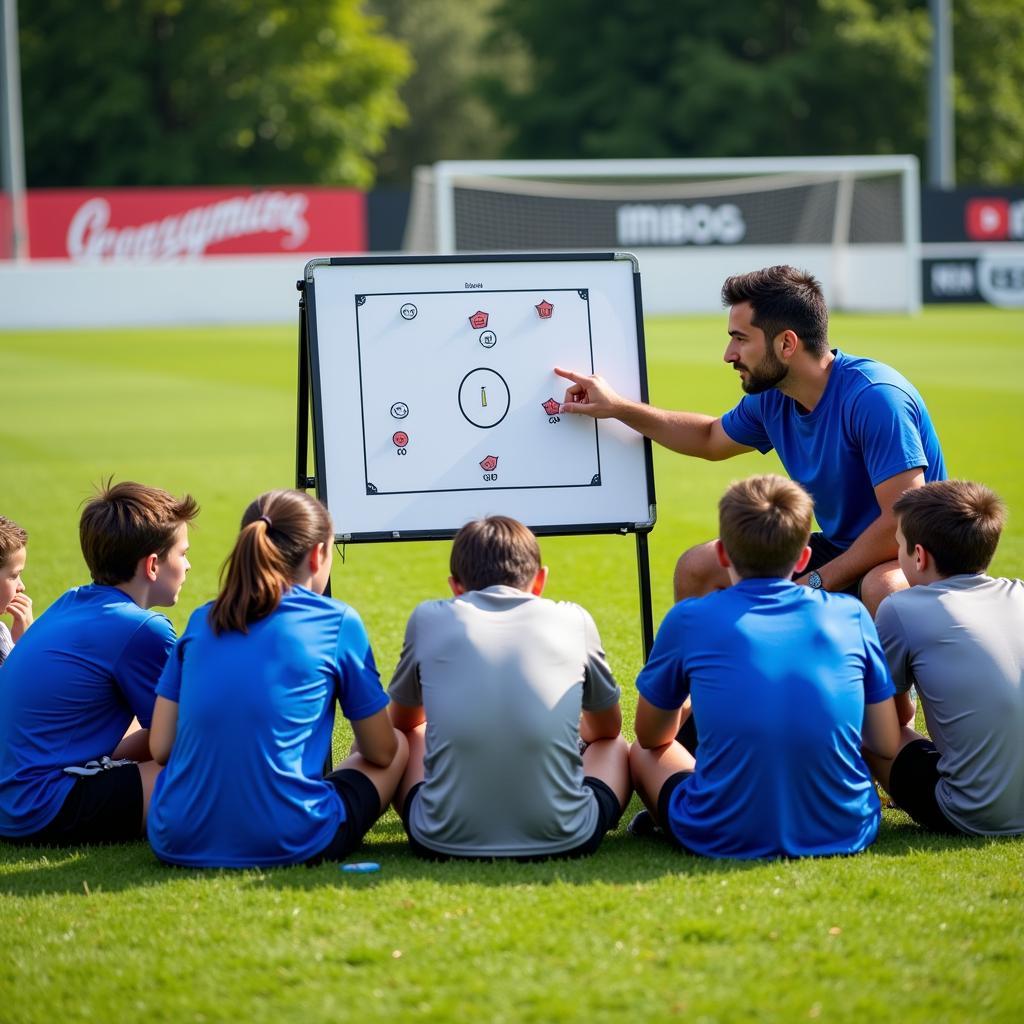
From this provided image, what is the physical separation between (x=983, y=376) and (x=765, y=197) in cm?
1458

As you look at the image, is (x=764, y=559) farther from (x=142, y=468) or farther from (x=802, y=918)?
(x=142, y=468)

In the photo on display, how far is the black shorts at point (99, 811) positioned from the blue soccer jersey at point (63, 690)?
0.03 m

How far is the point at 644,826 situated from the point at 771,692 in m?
0.74

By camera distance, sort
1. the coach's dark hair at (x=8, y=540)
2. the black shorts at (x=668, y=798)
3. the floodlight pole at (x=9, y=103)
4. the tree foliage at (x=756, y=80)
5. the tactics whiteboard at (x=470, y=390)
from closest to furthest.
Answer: the black shorts at (x=668, y=798)
the coach's dark hair at (x=8, y=540)
the tactics whiteboard at (x=470, y=390)
the floodlight pole at (x=9, y=103)
the tree foliage at (x=756, y=80)

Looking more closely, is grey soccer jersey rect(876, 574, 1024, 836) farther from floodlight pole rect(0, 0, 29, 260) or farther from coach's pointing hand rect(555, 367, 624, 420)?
floodlight pole rect(0, 0, 29, 260)

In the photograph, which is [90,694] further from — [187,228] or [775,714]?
[187,228]

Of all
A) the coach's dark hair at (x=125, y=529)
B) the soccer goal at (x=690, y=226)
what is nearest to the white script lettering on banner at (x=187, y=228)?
the soccer goal at (x=690, y=226)

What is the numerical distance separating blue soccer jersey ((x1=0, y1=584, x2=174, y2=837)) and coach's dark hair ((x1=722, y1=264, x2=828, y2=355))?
7.88 feet

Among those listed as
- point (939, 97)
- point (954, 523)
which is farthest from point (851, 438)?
point (939, 97)

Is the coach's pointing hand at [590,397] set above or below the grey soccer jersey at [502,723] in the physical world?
above

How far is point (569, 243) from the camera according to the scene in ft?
104

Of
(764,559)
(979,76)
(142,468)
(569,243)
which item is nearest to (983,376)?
(142,468)

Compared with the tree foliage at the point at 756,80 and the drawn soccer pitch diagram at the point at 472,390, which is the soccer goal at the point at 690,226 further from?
the drawn soccer pitch diagram at the point at 472,390

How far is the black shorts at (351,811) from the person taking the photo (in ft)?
14.1
